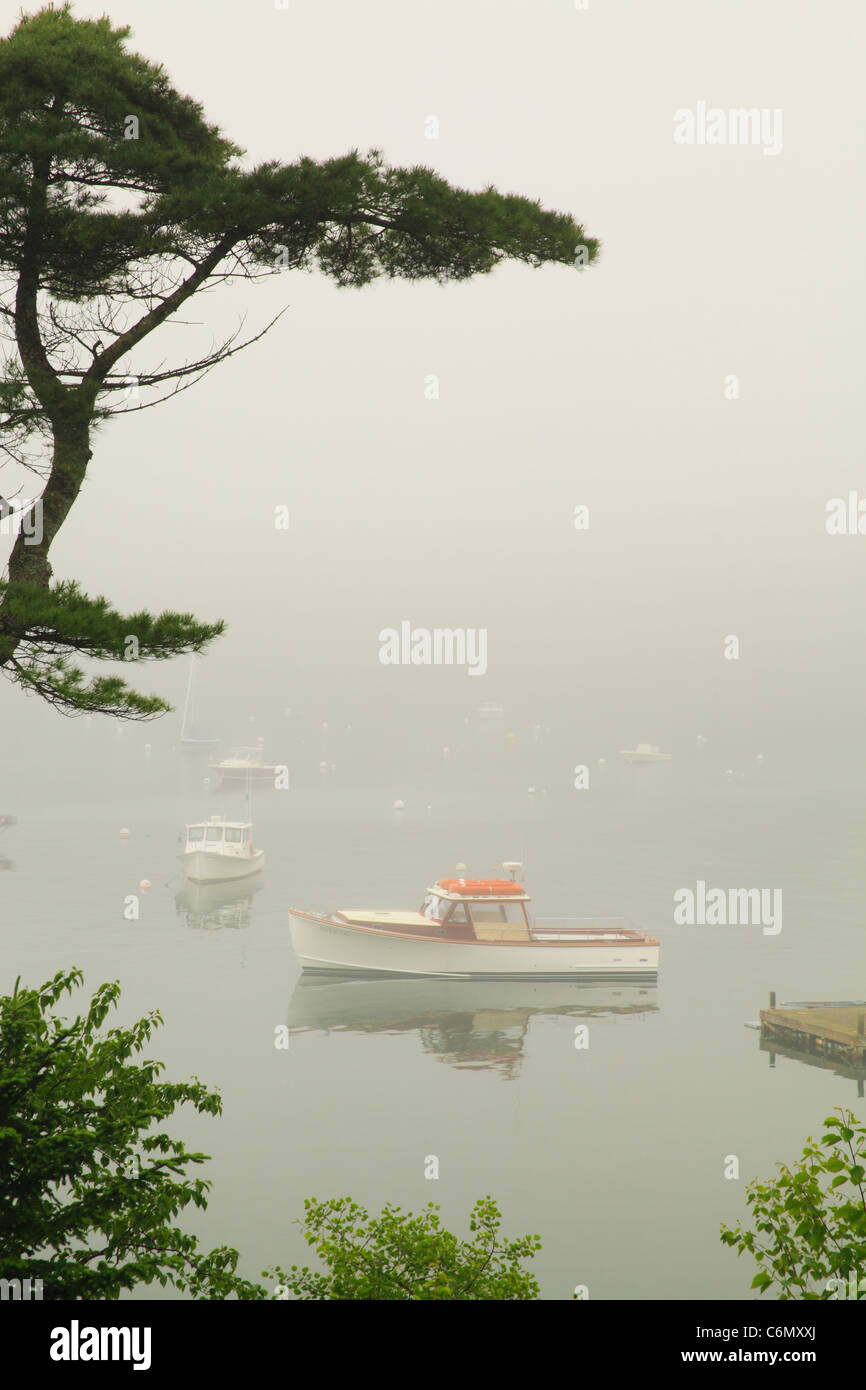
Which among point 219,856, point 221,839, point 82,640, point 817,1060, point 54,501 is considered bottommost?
point 817,1060

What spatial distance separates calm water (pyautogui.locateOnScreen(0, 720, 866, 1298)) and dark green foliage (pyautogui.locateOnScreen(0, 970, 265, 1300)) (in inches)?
580

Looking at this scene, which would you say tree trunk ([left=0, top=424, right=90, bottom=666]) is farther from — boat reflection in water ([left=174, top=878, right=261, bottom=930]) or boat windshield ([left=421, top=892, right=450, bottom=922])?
boat reflection in water ([left=174, top=878, right=261, bottom=930])

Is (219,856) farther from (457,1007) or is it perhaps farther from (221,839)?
(457,1007)

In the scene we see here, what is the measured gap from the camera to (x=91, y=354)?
27.2ft

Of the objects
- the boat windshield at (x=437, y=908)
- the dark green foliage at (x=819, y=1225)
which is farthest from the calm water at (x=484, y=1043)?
the dark green foliage at (x=819, y=1225)

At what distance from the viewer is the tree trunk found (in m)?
7.84

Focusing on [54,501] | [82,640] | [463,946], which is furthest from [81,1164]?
[463,946]

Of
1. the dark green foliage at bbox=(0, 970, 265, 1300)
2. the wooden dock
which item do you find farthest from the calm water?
the dark green foliage at bbox=(0, 970, 265, 1300)

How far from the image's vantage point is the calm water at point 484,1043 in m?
23.9

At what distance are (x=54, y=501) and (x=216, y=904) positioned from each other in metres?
55.4

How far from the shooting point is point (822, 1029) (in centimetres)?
3294

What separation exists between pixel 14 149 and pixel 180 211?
3.91ft

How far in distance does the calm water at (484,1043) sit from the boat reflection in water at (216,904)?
263 mm

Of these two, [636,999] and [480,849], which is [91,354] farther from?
[480,849]
